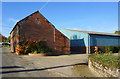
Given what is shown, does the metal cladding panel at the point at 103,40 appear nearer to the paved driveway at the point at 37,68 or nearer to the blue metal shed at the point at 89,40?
the blue metal shed at the point at 89,40

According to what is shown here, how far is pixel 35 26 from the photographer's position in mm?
20828

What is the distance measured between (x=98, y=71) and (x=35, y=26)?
54.0 ft

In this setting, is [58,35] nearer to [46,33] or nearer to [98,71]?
[46,33]

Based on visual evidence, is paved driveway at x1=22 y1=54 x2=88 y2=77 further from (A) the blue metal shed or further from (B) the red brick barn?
(A) the blue metal shed

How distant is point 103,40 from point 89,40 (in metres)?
4.75

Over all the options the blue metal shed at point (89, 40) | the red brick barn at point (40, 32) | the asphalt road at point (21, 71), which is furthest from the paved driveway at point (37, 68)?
the blue metal shed at point (89, 40)

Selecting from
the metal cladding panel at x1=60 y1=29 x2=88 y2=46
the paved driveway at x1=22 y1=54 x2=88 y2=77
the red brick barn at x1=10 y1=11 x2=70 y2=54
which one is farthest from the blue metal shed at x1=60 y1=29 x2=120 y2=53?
the paved driveway at x1=22 y1=54 x2=88 y2=77

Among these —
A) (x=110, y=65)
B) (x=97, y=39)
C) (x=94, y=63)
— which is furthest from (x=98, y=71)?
(x=97, y=39)

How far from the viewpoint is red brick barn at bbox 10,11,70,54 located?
783 inches

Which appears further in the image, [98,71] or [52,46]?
[52,46]

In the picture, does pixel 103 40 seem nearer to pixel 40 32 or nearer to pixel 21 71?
pixel 40 32

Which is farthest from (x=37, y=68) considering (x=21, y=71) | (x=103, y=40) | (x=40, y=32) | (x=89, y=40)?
(x=103, y=40)

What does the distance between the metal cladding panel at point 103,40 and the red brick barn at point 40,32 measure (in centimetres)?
602

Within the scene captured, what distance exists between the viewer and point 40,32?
69.5 feet
